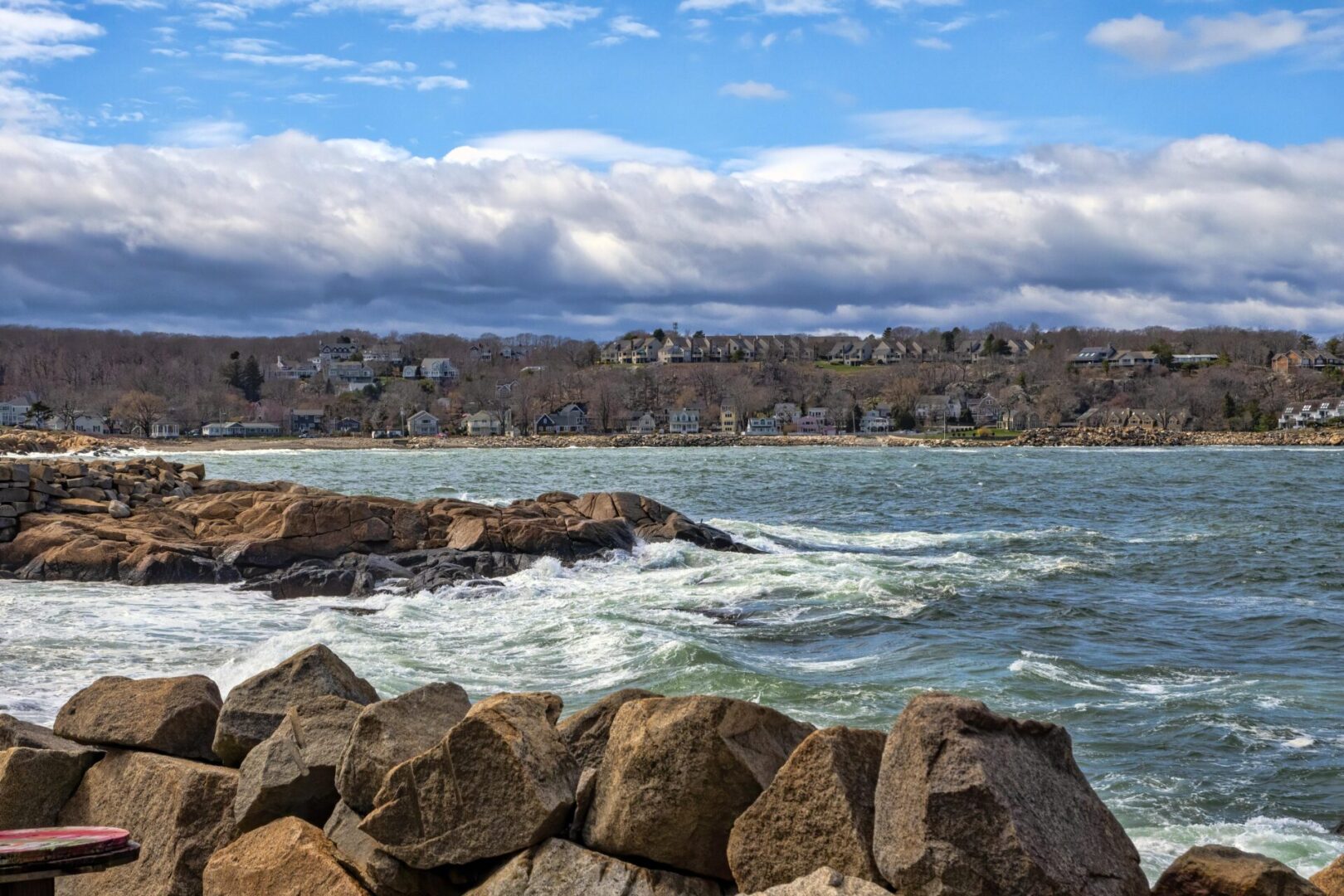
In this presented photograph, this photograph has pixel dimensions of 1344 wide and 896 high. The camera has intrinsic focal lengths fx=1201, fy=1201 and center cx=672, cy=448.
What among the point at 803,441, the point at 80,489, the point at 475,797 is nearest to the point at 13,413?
the point at 803,441

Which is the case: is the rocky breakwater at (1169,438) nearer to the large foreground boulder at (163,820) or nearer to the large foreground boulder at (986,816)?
the large foreground boulder at (986,816)

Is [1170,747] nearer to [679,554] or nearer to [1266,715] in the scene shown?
[1266,715]

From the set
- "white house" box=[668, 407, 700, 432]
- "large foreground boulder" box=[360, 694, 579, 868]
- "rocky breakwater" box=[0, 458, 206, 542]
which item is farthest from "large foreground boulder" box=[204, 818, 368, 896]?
"white house" box=[668, 407, 700, 432]

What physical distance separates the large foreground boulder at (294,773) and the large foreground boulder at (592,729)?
45.3 inches

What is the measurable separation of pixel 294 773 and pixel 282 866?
54 cm

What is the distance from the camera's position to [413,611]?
17.8 meters

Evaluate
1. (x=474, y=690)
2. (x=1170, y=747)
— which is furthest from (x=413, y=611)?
(x=1170, y=747)

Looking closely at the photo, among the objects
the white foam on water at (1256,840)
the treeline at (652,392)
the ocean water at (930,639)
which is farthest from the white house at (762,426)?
the white foam on water at (1256,840)

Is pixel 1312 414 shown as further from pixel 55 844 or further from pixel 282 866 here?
pixel 55 844

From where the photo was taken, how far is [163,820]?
6.30 m

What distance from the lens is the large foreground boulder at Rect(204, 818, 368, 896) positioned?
217 inches

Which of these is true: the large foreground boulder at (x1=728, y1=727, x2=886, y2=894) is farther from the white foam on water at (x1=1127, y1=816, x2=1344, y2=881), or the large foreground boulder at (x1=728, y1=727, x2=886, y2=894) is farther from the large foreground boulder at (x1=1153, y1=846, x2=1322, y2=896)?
the white foam on water at (x1=1127, y1=816, x2=1344, y2=881)

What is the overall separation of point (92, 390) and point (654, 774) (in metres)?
184

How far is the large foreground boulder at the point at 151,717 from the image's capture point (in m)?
6.85
